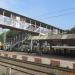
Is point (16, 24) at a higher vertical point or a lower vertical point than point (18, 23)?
lower

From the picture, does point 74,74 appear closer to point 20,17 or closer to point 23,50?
point 20,17

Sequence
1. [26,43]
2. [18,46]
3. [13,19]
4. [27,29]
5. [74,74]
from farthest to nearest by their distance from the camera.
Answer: [26,43] < [18,46] < [27,29] < [13,19] < [74,74]

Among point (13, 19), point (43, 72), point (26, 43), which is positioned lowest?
point (43, 72)

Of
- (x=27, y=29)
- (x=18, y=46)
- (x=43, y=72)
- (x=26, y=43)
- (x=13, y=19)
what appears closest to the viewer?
(x=43, y=72)

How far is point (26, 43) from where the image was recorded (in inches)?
1732

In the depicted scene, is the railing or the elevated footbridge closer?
the railing

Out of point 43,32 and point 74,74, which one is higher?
point 43,32

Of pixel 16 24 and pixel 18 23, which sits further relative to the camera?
pixel 18 23

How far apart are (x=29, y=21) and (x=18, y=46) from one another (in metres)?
5.50

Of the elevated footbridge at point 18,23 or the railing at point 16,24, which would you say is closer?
the railing at point 16,24

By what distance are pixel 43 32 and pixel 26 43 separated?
15.2ft

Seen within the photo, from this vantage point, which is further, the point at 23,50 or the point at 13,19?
the point at 23,50

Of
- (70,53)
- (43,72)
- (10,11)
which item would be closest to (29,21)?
(10,11)

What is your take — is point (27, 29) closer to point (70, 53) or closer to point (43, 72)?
point (70, 53)
